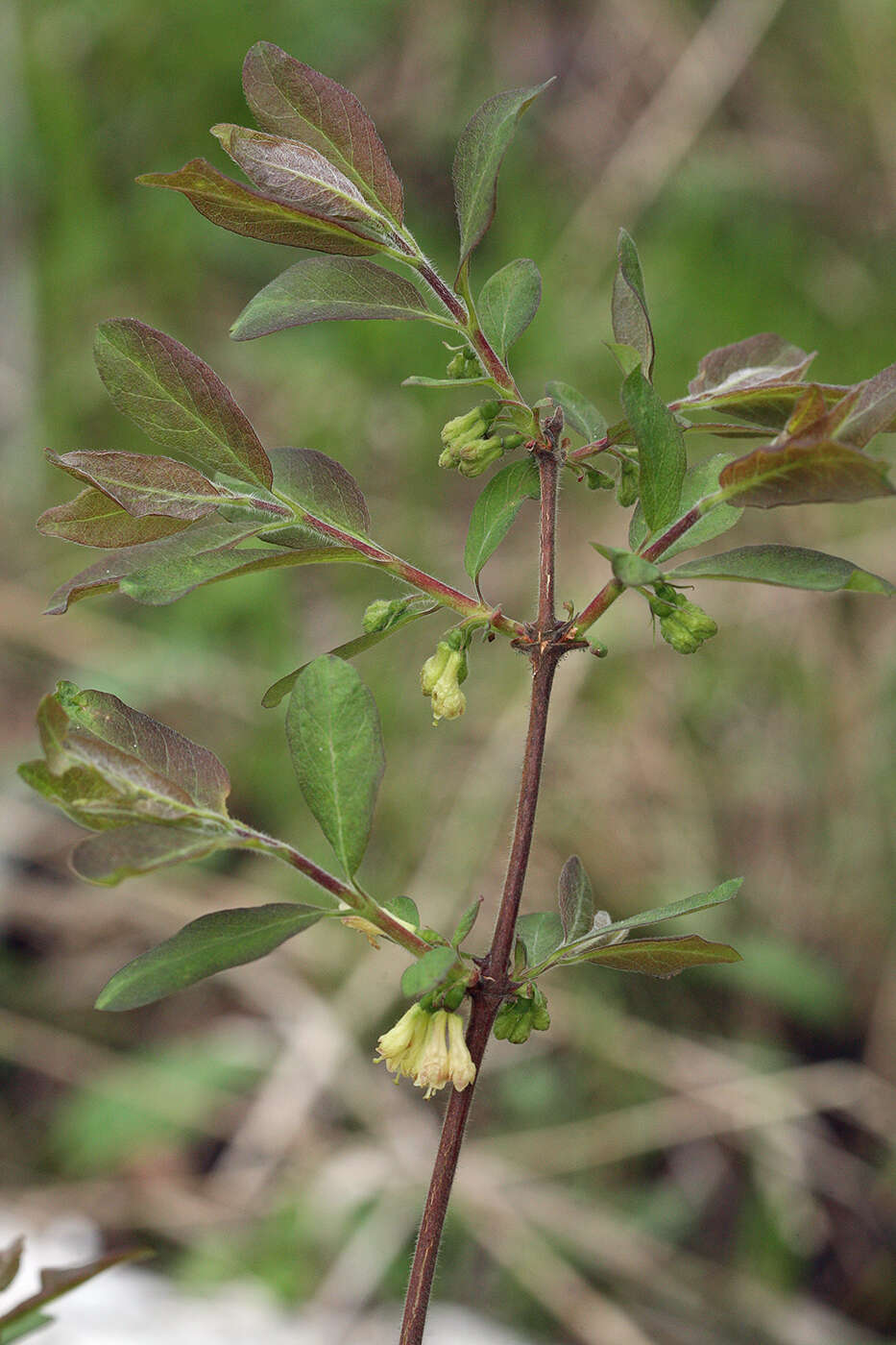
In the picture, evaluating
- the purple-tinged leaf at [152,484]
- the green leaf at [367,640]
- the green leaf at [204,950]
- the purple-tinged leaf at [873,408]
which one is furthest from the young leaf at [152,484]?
the purple-tinged leaf at [873,408]

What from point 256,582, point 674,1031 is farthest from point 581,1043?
point 256,582

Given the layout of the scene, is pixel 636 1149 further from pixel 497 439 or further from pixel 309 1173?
pixel 497 439

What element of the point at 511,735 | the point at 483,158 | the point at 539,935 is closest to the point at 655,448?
the point at 483,158

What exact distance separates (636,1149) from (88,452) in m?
1.88

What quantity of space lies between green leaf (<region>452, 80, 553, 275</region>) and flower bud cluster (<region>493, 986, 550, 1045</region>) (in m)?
0.38

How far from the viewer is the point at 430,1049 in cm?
62

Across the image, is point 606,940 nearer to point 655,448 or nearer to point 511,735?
point 655,448

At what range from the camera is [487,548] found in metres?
0.71

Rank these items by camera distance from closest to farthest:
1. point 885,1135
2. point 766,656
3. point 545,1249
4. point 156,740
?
1. point 156,740
2. point 545,1249
3. point 885,1135
4. point 766,656

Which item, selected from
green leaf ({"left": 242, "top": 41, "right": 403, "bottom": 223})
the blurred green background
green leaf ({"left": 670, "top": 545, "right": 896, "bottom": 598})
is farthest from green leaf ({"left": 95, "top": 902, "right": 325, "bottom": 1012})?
the blurred green background

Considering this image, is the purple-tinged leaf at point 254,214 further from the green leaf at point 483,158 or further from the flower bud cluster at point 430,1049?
the flower bud cluster at point 430,1049

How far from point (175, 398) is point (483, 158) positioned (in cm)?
20

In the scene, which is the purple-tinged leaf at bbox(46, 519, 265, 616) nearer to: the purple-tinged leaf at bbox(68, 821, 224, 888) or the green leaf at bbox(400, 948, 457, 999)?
the purple-tinged leaf at bbox(68, 821, 224, 888)

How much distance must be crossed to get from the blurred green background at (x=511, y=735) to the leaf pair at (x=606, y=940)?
1.51 metres
